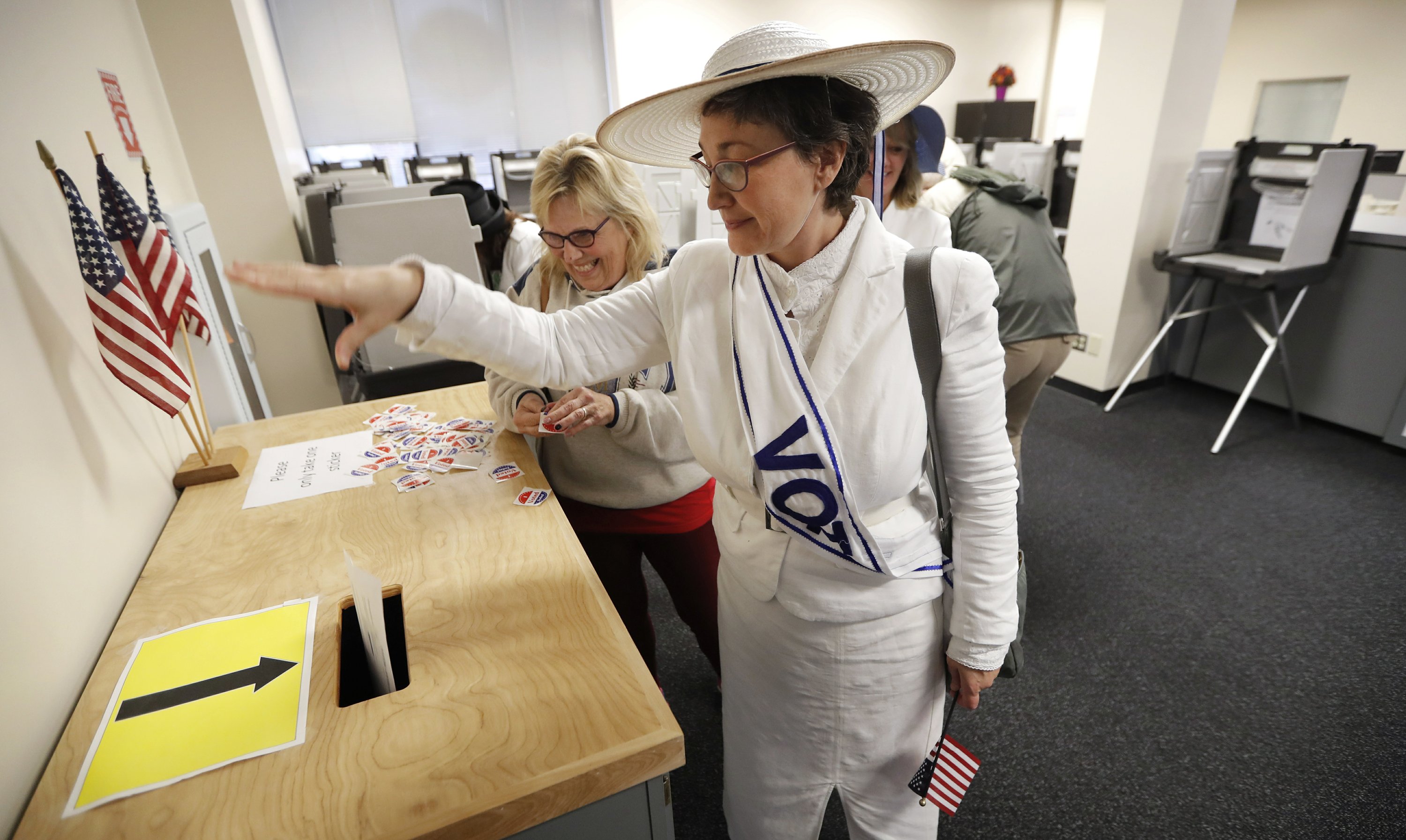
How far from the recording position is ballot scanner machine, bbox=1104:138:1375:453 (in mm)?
3004

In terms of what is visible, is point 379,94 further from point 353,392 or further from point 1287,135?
point 1287,135

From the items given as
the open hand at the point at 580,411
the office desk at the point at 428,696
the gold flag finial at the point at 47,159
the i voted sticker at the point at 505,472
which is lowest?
the office desk at the point at 428,696

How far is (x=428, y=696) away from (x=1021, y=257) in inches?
88.1

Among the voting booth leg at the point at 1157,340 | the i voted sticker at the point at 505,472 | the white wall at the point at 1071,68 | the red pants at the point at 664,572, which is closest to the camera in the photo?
the i voted sticker at the point at 505,472

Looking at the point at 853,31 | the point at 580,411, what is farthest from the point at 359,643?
the point at 853,31

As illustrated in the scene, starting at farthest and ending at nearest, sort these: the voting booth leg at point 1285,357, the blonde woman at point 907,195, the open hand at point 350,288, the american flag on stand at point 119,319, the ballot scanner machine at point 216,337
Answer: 1. the voting booth leg at point 1285,357
2. the blonde woman at point 907,195
3. the ballot scanner machine at point 216,337
4. the american flag on stand at point 119,319
5. the open hand at point 350,288

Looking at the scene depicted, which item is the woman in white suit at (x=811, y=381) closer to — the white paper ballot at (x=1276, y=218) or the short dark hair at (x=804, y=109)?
the short dark hair at (x=804, y=109)

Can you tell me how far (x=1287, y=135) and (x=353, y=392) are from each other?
10451 millimetres

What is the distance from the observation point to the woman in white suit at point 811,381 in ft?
2.77

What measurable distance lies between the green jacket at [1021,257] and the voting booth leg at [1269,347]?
5.55 ft

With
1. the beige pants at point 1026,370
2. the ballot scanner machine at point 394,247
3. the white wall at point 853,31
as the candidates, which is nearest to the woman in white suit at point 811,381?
the beige pants at point 1026,370

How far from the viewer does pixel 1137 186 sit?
3.44 metres

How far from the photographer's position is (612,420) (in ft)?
4.43

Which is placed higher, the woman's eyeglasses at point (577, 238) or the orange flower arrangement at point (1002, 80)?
the orange flower arrangement at point (1002, 80)
